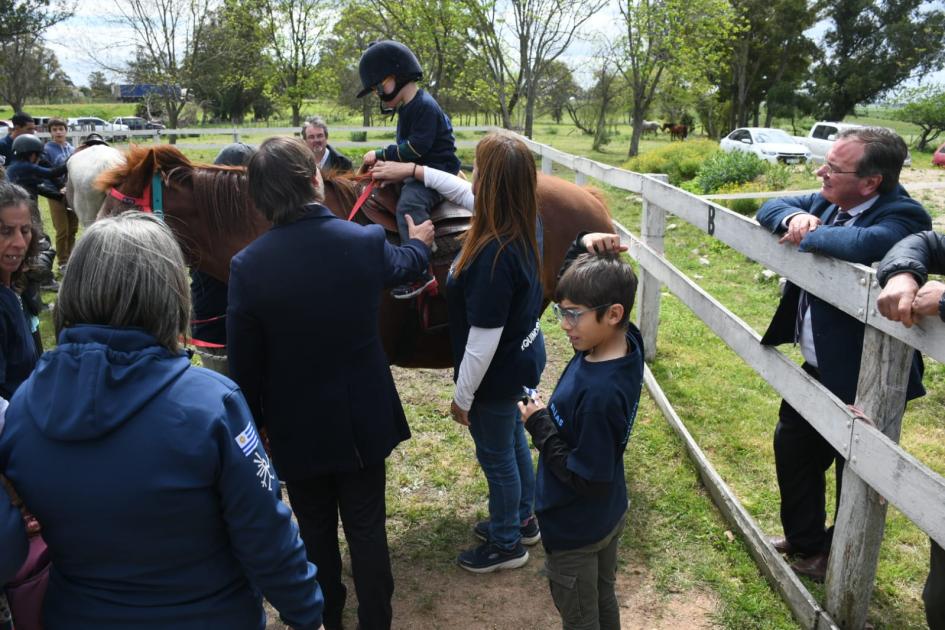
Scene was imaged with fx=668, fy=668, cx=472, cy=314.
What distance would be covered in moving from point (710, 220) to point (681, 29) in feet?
90.4

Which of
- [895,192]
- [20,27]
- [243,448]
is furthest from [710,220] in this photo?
[20,27]

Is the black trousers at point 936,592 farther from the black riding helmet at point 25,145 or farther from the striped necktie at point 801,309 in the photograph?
the black riding helmet at point 25,145

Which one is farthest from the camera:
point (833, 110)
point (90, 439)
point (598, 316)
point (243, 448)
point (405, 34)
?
point (833, 110)

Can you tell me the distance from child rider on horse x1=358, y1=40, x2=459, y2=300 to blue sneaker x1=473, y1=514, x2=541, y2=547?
1687mm

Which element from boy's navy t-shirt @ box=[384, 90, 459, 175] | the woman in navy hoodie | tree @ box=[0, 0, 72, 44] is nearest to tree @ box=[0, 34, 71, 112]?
tree @ box=[0, 0, 72, 44]

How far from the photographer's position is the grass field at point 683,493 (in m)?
3.11

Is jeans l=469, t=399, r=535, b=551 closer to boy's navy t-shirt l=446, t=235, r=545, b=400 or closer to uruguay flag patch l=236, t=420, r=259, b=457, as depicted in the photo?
boy's navy t-shirt l=446, t=235, r=545, b=400

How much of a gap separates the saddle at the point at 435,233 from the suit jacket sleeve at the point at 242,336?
132 centimetres

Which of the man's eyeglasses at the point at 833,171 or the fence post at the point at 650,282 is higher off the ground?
the man's eyeglasses at the point at 833,171

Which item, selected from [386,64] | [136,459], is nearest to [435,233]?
[386,64]

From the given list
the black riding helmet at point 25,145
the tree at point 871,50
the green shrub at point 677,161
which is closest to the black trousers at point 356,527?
the black riding helmet at point 25,145

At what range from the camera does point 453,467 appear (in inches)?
168

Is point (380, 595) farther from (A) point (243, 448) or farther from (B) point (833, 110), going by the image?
(B) point (833, 110)

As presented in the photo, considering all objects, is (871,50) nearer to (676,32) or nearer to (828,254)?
(676,32)
